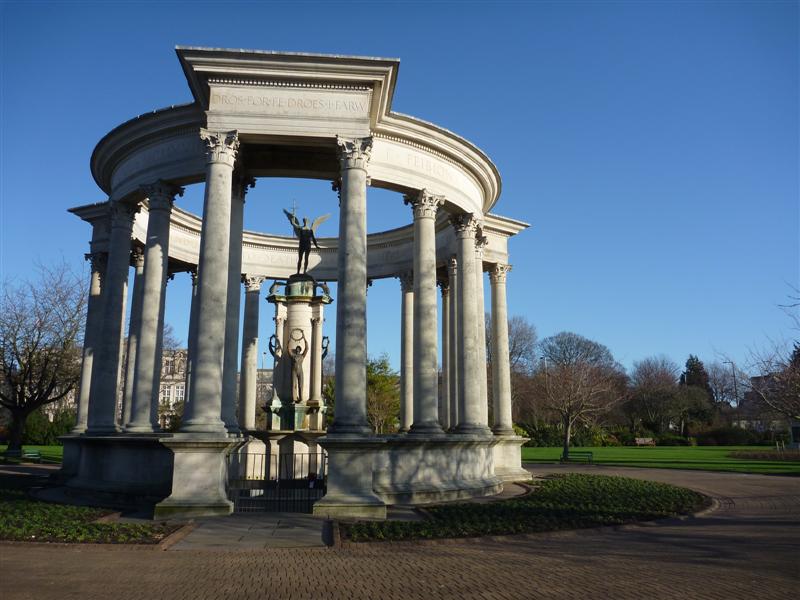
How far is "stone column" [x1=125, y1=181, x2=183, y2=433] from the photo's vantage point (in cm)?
2255

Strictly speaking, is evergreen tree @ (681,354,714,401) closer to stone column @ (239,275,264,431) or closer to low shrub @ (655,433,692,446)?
low shrub @ (655,433,692,446)

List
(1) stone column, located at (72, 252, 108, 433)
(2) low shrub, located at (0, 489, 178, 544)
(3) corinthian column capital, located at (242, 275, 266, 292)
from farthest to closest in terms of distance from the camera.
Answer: (3) corinthian column capital, located at (242, 275, 266, 292) → (1) stone column, located at (72, 252, 108, 433) → (2) low shrub, located at (0, 489, 178, 544)

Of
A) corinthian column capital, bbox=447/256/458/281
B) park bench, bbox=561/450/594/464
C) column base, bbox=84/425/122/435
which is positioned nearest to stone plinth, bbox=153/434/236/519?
column base, bbox=84/425/122/435

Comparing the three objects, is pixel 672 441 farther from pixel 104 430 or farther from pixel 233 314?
pixel 104 430

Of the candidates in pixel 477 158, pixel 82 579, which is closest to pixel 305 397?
pixel 477 158

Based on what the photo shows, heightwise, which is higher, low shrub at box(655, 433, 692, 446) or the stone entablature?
the stone entablature

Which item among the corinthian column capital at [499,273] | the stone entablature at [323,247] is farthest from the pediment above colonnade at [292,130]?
the corinthian column capital at [499,273]

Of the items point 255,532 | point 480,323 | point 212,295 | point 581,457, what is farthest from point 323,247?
point 581,457

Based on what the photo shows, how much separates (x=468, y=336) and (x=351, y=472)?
1030cm

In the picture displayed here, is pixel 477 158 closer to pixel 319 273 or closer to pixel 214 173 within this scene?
pixel 214 173

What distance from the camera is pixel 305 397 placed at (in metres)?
28.6

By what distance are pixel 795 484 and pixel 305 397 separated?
88.3ft

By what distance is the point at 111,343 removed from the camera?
A: 2539 centimetres

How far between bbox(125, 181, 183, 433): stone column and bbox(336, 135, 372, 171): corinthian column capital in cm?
801
